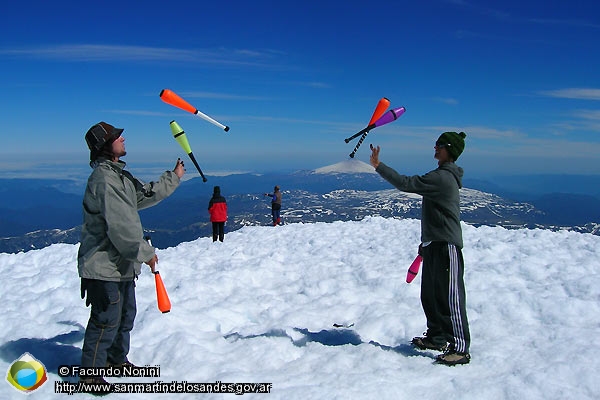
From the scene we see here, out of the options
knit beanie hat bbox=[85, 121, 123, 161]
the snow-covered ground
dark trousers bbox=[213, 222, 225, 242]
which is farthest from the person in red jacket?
knit beanie hat bbox=[85, 121, 123, 161]

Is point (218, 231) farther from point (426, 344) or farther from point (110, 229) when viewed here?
point (110, 229)

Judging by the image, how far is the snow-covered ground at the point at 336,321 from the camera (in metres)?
4.99

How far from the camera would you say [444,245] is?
19.1 ft

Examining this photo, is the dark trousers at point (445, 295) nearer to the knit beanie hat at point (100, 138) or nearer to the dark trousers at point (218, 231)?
the knit beanie hat at point (100, 138)

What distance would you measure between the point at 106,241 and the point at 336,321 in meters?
4.72

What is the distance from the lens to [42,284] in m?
9.17

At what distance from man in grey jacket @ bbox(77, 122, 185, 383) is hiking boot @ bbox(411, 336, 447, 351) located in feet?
13.3

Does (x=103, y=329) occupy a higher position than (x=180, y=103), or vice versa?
(x=180, y=103)

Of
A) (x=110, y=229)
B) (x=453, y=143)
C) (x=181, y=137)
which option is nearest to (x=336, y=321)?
(x=453, y=143)

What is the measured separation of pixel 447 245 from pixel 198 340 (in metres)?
3.91

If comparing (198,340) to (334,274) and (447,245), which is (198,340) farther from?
Answer: (334,274)

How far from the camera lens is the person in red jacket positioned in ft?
58.4

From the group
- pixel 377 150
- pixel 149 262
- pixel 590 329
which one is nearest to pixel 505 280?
pixel 590 329

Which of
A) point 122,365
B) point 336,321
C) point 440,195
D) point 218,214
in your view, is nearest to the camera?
point 122,365
